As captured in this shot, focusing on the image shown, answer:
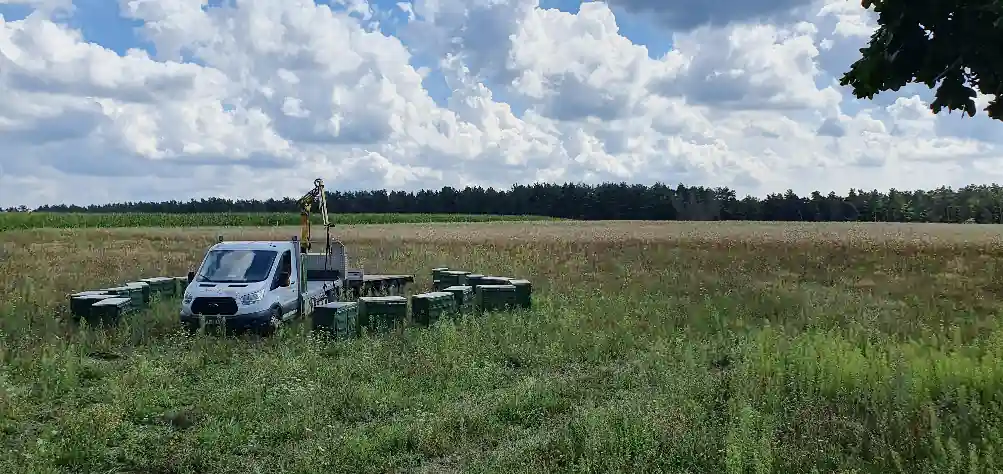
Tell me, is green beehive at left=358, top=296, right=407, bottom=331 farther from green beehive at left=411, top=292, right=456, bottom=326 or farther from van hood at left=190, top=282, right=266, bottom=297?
van hood at left=190, top=282, right=266, bottom=297

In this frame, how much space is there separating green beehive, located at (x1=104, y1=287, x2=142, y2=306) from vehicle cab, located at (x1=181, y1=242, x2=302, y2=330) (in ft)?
5.77

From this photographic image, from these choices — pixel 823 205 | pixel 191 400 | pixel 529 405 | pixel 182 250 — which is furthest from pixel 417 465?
pixel 823 205

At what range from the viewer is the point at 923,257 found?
34344mm

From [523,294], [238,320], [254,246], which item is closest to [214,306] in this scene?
[238,320]

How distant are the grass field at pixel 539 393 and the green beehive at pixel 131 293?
590 millimetres

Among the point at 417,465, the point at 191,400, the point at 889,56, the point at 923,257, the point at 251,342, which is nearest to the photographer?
the point at 889,56

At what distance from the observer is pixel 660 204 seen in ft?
379

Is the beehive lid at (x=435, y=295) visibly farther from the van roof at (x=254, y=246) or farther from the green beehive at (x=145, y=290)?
the green beehive at (x=145, y=290)

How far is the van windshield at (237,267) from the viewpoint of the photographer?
1741 centimetres

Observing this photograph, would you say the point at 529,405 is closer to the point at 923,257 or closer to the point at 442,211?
the point at 923,257

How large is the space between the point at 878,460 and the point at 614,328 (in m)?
8.63

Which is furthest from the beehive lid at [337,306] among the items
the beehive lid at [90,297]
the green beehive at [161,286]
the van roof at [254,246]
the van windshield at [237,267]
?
the green beehive at [161,286]

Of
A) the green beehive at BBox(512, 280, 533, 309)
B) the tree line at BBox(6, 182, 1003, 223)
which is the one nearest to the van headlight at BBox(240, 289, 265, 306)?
the green beehive at BBox(512, 280, 533, 309)

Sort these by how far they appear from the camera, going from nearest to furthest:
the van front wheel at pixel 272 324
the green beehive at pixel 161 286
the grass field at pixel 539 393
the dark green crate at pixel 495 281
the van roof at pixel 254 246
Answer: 1. the grass field at pixel 539 393
2. the van front wheel at pixel 272 324
3. the van roof at pixel 254 246
4. the green beehive at pixel 161 286
5. the dark green crate at pixel 495 281
